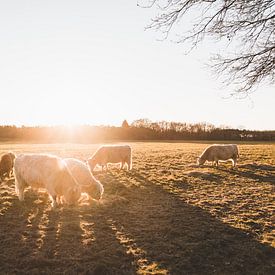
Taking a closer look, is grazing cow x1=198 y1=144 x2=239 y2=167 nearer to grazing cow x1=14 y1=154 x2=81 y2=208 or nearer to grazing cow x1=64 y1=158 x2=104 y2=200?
grazing cow x1=64 y1=158 x2=104 y2=200

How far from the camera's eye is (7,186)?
14312 mm

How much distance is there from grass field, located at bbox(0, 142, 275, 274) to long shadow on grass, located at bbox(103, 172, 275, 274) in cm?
2

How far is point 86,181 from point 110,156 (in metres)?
9.33

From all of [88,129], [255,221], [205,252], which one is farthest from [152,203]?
[88,129]

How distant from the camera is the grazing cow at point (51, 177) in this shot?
1037cm

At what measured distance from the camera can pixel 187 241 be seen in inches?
298

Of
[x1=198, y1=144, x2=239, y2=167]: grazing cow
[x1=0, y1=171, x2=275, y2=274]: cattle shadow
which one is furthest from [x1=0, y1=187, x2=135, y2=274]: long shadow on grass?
[x1=198, y1=144, x2=239, y2=167]: grazing cow

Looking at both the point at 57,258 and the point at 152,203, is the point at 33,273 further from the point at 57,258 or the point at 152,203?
the point at 152,203

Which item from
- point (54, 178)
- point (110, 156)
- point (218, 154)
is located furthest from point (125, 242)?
point (218, 154)

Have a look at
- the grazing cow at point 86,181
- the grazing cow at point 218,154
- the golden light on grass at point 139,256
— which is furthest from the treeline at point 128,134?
the golden light on grass at point 139,256

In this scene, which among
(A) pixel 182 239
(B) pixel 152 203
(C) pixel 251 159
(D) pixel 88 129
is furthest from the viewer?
(D) pixel 88 129

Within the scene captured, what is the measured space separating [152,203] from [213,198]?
2508 mm

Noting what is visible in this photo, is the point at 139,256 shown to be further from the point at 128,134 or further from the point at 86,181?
the point at 128,134

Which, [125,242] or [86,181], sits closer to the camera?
[125,242]
